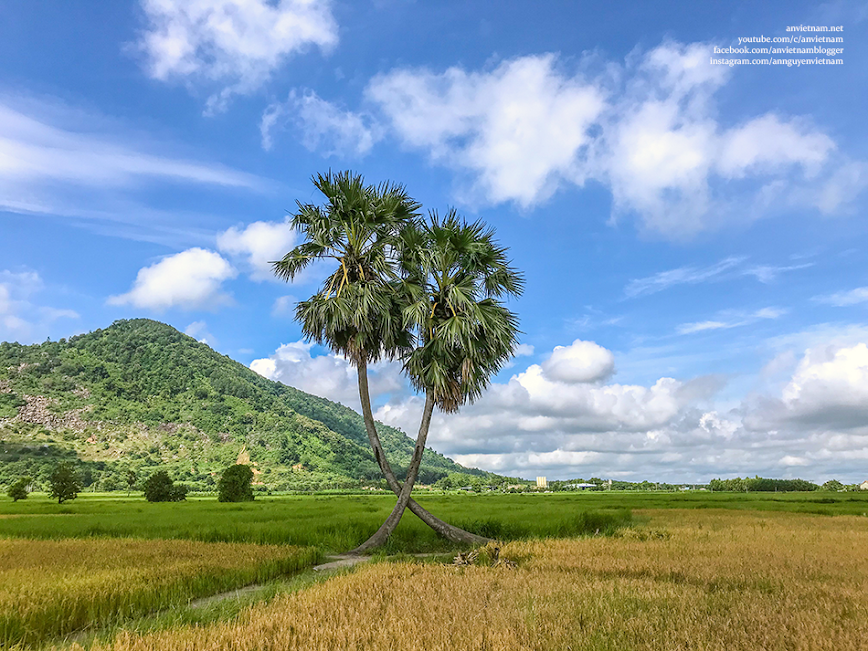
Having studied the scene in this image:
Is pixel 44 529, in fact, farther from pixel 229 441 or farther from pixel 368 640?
pixel 229 441

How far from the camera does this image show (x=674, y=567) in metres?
13.1

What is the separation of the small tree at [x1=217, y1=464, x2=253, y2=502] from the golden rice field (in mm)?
53698

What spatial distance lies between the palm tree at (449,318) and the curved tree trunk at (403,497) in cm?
4

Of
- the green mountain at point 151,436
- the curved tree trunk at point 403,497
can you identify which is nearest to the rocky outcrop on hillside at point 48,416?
the green mountain at point 151,436

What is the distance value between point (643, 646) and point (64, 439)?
195011 millimetres

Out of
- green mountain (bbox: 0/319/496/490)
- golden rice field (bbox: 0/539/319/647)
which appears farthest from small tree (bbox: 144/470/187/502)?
golden rice field (bbox: 0/539/319/647)

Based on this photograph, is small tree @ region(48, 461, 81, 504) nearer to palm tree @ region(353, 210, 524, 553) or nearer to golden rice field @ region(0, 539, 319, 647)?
golden rice field @ region(0, 539, 319, 647)

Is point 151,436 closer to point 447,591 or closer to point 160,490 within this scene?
point 160,490

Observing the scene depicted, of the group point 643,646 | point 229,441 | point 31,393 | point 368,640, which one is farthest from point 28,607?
point 31,393

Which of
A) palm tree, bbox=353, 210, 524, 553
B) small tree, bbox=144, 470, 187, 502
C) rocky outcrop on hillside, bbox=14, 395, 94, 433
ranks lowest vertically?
small tree, bbox=144, 470, 187, 502

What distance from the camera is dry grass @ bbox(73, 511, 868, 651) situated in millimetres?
6766

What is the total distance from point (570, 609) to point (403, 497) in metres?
12.9

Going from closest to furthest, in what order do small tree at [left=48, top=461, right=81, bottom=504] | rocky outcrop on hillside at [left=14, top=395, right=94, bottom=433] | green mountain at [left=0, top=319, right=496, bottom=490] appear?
1. small tree at [left=48, top=461, right=81, bottom=504]
2. green mountain at [left=0, top=319, right=496, bottom=490]
3. rocky outcrop on hillside at [left=14, top=395, right=94, bottom=433]

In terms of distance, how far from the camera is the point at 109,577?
11094mm
